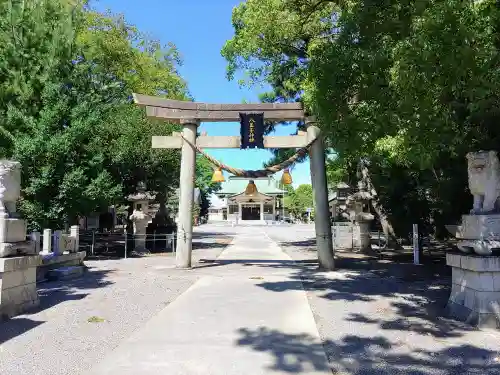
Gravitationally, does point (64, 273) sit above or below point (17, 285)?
below

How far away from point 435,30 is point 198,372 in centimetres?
469

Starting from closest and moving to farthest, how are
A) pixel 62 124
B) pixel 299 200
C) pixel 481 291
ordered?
pixel 481 291 < pixel 62 124 < pixel 299 200

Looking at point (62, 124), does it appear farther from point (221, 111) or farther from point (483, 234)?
point (483, 234)

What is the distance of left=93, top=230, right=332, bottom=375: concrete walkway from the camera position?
14.3ft

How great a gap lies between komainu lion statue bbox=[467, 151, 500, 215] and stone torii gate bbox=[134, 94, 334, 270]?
5704mm

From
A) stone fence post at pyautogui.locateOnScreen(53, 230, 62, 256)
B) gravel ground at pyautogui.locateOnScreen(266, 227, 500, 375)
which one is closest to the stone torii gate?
stone fence post at pyautogui.locateOnScreen(53, 230, 62, 256)

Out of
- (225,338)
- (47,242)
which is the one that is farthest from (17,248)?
(47,242)

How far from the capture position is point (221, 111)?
485 inches

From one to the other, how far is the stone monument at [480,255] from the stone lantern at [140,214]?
43.2 ft

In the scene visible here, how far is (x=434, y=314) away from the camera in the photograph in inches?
264

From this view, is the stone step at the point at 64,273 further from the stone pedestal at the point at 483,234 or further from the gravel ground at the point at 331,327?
the stone pedestal at the point at 483,234

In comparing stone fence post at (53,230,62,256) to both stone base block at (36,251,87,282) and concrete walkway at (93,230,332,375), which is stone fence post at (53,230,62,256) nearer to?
stone base block at (36,251,87,282)

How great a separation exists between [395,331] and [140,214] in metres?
13.3

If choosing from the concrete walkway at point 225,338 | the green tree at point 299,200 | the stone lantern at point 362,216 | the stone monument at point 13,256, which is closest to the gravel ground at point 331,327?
the concrete walkway at point 225,338
